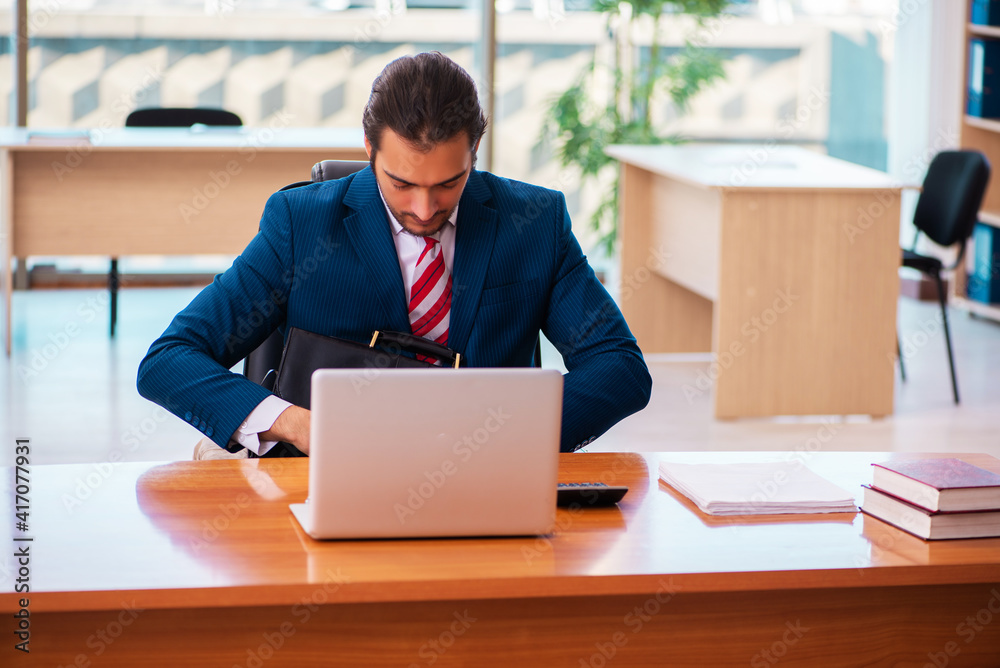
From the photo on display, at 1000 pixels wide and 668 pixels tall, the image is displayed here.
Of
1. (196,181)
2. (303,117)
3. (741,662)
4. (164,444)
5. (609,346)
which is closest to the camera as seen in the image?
(741,662)

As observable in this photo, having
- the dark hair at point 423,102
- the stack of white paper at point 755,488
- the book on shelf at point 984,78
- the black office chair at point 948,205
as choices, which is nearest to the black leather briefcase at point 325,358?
the dark hair at point 423,102

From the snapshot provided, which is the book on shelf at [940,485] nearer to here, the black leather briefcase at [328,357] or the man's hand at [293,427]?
the black leather briefcase at [328,357]

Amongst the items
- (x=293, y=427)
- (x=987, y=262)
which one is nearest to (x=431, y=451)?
(x=293, y=427)

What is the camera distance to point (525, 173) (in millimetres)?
6574

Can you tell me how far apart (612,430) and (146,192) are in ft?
7.49

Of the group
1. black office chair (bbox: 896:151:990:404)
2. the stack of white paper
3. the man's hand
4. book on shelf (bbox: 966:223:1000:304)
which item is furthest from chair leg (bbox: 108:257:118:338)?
book on shelf (bbox: 966:223:1000:304)

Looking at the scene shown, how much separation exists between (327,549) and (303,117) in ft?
17.3

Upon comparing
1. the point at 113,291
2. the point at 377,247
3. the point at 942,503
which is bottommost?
→ the point at 113,291

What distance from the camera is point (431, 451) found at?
128 cm

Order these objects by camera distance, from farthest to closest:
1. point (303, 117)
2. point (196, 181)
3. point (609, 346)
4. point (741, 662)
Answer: point (303, 117), point (196, 181), point (609, 346), point (741, 662)

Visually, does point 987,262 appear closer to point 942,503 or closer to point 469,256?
point 469,256

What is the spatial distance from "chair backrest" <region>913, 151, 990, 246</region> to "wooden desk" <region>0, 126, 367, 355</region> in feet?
7.35

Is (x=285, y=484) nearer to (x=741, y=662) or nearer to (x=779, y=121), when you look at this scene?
(x=741, y=662)

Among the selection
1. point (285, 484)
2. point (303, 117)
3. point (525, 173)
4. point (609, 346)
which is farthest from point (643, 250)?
point (285, 484)
